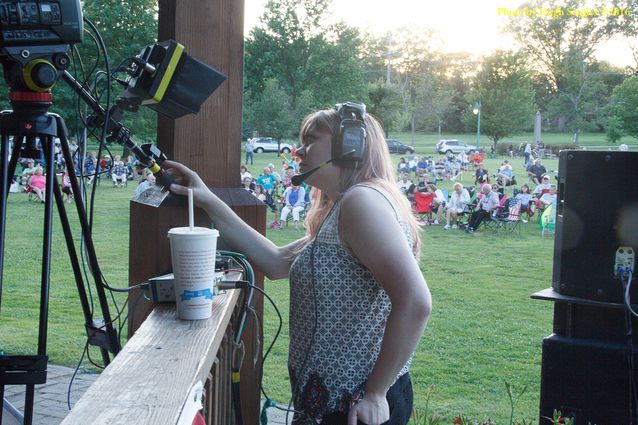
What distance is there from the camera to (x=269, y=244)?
244cm

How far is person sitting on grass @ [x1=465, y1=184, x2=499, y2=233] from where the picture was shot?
1661 centimetres

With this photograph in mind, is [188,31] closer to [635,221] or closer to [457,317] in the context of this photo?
[635,221]

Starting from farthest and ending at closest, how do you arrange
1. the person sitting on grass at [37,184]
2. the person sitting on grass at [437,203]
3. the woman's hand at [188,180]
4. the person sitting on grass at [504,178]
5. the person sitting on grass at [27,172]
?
the person sitting on grass at [504,178] → the person sitting on grass at [27,172] → the person sitting on grass at [37,184] → the person sitting on grass at [437,203] → the woman's hand at [188,180]

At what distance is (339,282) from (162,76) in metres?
0.79

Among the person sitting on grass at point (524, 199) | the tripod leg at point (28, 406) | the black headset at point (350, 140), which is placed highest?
the black headset at point (350, 140)

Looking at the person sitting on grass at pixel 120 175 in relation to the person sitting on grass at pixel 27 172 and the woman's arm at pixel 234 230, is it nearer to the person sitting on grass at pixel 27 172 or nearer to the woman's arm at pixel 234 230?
the person sitting on grass at pixel 27 172

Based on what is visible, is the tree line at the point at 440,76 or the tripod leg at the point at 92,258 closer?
the tripod leg at the point at 92,258

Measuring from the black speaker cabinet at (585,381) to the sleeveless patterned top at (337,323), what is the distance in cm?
141

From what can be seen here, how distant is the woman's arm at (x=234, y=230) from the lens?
2.34m

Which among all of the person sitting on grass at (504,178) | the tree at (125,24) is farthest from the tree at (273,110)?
the person sitting on grass at (504,178)

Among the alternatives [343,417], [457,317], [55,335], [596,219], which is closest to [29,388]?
[343,417]

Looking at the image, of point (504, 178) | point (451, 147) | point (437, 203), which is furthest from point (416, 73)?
point (437, 203)

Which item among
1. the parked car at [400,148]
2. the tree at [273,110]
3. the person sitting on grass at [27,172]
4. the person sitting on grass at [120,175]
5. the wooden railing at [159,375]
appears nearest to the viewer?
the wooden railing at [159,375]

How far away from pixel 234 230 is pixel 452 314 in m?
6.32
